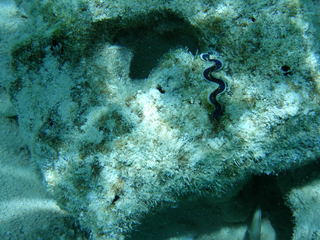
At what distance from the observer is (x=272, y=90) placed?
6.51ft

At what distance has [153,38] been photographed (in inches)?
99.6

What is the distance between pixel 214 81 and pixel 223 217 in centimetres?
158

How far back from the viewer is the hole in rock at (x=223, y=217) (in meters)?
2.38

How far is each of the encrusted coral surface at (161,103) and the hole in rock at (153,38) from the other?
0.04 feet

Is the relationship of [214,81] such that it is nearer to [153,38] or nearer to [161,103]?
[161,103]

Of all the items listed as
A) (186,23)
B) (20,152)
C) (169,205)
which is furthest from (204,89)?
(20,152)

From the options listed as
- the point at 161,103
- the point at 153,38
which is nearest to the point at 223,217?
the point at 161,103

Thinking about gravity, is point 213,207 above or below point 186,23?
below

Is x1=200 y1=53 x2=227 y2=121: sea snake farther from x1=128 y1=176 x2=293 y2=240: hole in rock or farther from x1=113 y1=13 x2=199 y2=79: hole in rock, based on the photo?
x1=128 y1=176 x2=293 y2=240: hole in rock

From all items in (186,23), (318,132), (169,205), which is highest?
(186,23)

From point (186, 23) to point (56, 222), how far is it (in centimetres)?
244

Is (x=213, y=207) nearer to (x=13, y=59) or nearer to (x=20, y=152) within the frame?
(x=20, y=152)

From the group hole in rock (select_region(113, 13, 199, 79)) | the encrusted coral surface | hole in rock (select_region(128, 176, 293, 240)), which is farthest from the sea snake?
hole in rock (select_region(128, 176, 293, 240))

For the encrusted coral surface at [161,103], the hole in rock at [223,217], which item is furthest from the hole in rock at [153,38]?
the hole in rock at [223,217]
